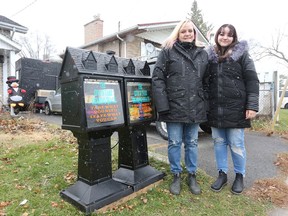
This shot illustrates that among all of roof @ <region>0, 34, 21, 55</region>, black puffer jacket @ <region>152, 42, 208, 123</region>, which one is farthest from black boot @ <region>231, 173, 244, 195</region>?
roof @ <region>0, 34, 21, 55</region>

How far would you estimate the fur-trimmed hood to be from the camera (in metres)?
2.69

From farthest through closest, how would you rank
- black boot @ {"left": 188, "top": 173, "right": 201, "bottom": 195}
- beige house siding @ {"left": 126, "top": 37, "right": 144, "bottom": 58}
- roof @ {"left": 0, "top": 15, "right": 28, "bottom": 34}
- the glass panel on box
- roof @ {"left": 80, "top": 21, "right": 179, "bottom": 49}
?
beige house siding @ {"left": 126, "top": 37, "right": 144, "bottom": 58} < roof @ {"left": 80, "top": 21, "right": 179, "bottom": 49} < roof @ {"left": 0, "top": 15, "right": 28, "bottom": 34} < black boot @ {"left": 188, "top": 173, "right": 201, "bottom": 195} < the glass panel on box

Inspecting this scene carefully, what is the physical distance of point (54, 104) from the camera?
394 inches

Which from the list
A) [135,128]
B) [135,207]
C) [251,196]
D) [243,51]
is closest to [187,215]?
[135,207]

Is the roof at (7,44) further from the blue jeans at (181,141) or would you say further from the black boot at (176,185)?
the black boot at (176,185)

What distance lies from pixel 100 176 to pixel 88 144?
0.37 m

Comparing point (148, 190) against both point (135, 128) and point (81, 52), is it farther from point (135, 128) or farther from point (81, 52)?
point (81, 52)

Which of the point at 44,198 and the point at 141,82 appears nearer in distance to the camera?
the point at 44,198

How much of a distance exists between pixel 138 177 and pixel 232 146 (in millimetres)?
1162

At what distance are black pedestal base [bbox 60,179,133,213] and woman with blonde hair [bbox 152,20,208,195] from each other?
638mm

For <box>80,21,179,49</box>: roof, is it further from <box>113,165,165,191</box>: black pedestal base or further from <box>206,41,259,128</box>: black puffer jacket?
<box>113,165,165,191</box>: black pedestal base

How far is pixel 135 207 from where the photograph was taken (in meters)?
2.39

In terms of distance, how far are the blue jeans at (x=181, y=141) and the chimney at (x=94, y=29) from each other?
47.9 ft

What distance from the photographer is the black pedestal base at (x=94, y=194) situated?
222 cm
